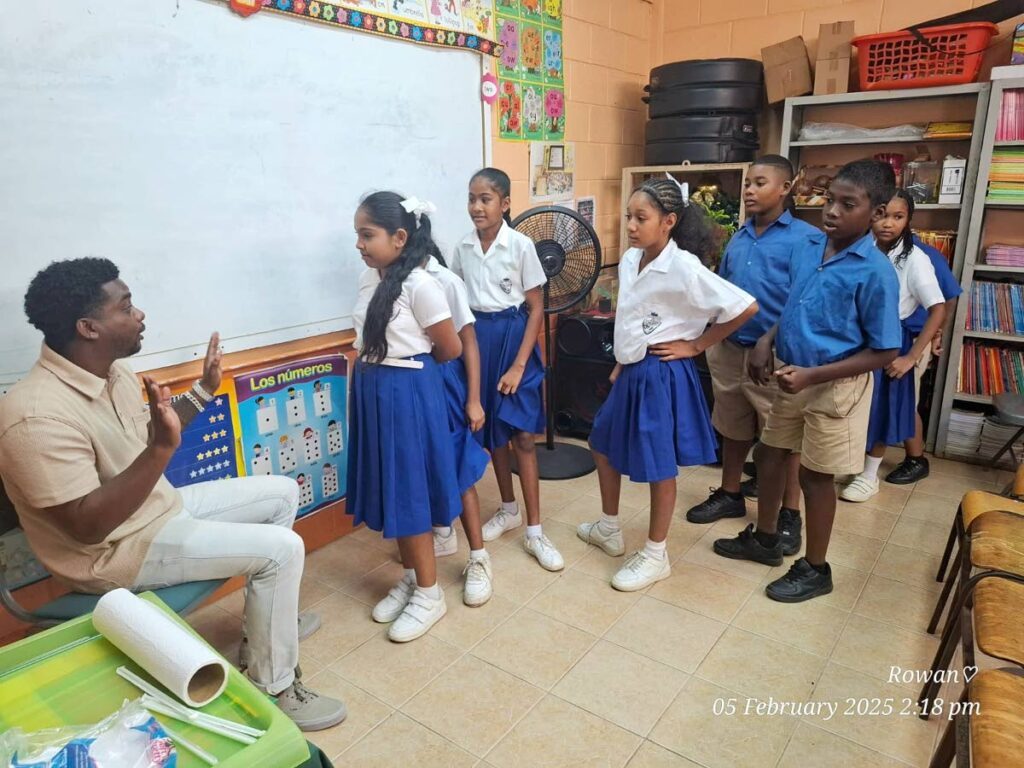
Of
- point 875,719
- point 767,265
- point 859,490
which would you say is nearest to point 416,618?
point 875,719

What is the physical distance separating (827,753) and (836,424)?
2.83ft

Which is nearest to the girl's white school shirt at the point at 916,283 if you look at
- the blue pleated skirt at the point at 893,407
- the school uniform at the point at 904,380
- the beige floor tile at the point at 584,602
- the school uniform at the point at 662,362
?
the school uniform at the point at 904,380

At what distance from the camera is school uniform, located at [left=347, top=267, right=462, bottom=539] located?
74.5 inches

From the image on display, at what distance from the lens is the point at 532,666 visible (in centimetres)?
191

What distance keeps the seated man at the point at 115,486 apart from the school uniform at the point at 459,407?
65 centimetres

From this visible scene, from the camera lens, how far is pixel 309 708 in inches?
67.5

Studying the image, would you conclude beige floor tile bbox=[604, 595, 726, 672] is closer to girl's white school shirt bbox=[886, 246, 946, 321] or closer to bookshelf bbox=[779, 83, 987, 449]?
girl's white school shirt bbox=[886, 246, 946, 321]

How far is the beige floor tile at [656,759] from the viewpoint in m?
1.56

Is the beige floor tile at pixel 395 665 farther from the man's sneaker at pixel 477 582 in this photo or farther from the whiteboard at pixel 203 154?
the whiteboard at pixel 203 154

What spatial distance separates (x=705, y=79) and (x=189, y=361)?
2731mm

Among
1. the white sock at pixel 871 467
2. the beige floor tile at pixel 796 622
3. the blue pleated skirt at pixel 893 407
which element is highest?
the blue pleated skirt at pixel 893 407

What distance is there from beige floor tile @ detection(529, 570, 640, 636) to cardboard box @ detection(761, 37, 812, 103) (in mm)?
2665

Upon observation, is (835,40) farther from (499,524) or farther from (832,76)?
(499,524)

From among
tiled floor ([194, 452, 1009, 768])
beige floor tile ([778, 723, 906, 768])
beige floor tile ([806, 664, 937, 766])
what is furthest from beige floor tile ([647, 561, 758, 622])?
beige floor tile ([778, 723, 906, 768])
